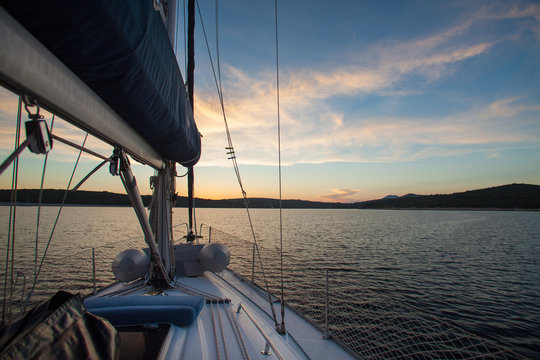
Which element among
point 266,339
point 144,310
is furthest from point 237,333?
point 144,310

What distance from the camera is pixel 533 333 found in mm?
7719

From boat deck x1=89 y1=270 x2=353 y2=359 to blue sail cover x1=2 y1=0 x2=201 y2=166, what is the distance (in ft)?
6.60

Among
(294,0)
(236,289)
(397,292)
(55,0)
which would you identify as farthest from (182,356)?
(397,292)

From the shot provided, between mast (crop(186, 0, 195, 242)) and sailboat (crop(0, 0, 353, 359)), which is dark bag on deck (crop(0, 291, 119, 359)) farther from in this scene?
mast (crop(186, 0, 195, 242))

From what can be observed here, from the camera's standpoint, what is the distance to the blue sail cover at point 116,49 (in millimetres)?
1114

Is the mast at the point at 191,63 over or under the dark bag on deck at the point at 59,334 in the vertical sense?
over

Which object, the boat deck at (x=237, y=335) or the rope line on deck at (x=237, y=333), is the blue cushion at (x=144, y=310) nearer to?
the boat deck at (x=237, y=335)

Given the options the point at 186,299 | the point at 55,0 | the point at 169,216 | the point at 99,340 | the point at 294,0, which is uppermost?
the point at 294,0

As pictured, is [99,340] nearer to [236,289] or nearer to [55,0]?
[55,0]

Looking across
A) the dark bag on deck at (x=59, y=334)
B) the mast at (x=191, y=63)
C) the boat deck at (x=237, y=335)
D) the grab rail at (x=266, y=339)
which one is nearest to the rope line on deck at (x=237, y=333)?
the boat deck at (x=237, y=335)

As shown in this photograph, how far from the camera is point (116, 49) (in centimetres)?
144

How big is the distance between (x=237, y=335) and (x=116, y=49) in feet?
9.34

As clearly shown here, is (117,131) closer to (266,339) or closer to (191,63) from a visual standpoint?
(266,339)

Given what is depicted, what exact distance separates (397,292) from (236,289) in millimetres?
8458
